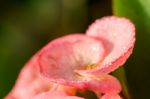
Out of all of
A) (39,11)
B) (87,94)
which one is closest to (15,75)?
(39,11)

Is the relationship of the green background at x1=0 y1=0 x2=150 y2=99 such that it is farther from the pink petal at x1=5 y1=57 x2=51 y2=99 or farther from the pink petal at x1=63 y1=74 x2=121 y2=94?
the pink petal at x1=63 y1=74 x2=121 y2=94

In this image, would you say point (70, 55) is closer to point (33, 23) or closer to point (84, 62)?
point (84, 62)

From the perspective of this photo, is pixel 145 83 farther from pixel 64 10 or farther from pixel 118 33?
pixel 64 10

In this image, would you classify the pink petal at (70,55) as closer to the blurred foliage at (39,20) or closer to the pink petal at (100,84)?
the pink petal at (100,84)

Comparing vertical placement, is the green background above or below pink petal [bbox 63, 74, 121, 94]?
below

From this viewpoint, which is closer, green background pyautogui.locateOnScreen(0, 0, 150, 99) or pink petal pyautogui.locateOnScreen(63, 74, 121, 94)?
pink petal pyautogui.locateOnScreen(63, 74, 121, 94)

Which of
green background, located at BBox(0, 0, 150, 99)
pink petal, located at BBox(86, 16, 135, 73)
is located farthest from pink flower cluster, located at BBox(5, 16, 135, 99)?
green background, located at BBox(0, 0, 150, 99)

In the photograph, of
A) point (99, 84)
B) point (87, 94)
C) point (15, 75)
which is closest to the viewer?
point (99, 84)
